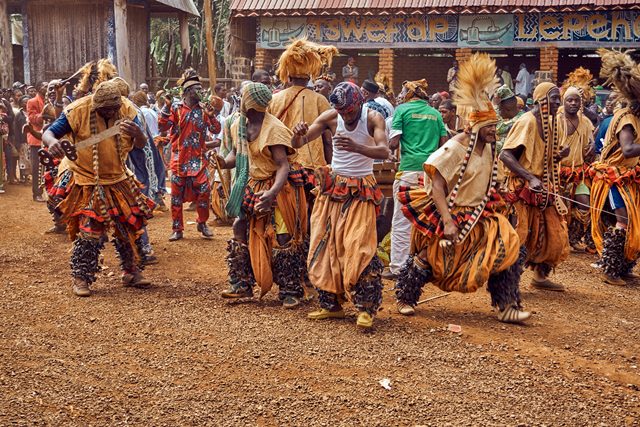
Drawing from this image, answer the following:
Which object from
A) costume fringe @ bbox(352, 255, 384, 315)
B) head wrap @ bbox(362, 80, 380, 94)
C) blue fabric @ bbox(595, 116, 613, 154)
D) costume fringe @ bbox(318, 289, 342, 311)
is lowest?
costume fringe @ bbox(318, 289, 342, 311)

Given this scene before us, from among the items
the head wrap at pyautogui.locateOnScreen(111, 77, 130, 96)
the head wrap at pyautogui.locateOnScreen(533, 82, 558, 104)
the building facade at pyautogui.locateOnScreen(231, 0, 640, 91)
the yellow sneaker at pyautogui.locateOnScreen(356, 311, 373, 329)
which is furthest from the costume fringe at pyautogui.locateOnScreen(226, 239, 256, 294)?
the building facade at pyautogui.locateOnScreen(231, 0, 640, 91)

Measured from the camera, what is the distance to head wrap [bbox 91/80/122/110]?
254 inches

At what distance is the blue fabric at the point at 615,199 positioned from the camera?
7.43 metres

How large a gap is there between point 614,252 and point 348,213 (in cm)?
312

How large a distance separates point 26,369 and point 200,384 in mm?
1116

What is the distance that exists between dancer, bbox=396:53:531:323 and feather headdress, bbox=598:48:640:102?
6.52ft

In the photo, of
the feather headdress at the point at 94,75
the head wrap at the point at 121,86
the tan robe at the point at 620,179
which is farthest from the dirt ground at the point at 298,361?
the feather headdress at the point at 94,75

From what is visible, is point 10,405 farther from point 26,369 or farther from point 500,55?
point 500,55

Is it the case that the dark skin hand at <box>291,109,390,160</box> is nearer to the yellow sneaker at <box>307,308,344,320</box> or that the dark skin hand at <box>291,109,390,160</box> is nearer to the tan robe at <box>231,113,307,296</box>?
the tan robe at <box>231,113,307,296</box>

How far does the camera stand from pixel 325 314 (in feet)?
19.5

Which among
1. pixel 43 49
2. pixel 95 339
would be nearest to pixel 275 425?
pixel 95 339

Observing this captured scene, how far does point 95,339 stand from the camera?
546cm

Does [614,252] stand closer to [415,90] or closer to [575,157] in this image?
[575,157]

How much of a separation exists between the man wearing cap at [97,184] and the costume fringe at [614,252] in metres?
4.27
